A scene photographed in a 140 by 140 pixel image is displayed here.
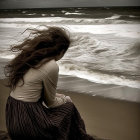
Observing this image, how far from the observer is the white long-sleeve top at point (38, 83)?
1.92m

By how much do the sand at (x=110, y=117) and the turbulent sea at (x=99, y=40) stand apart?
0.23 metres

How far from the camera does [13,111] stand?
2018mm

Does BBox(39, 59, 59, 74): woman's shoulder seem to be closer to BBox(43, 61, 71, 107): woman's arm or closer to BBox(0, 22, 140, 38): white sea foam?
BBox(43, 61, 71, 107): woman's arm

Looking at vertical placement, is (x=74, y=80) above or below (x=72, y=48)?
below

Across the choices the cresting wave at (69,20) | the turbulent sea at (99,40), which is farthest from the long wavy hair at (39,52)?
the cresting wave at (69,20)

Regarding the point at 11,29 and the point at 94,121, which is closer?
the point at 94,121

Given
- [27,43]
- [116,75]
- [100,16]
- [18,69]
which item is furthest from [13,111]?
[100,16]

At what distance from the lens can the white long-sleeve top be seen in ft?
6.31

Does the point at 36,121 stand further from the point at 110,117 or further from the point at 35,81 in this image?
the point at 110,117

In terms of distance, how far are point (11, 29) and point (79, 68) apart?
0.95 meters

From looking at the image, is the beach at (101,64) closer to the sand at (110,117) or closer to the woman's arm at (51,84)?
the sand at (110,117)

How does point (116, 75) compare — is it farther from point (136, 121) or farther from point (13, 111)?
point (13, 111)

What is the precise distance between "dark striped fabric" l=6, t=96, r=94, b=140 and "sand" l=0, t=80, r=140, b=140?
89 centimetres

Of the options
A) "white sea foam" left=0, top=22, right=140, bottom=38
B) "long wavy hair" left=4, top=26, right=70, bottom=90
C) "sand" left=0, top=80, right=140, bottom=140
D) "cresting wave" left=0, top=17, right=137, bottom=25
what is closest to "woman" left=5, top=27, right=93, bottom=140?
"long wavy hair" left=4, top=26, right=70, bottom=90
